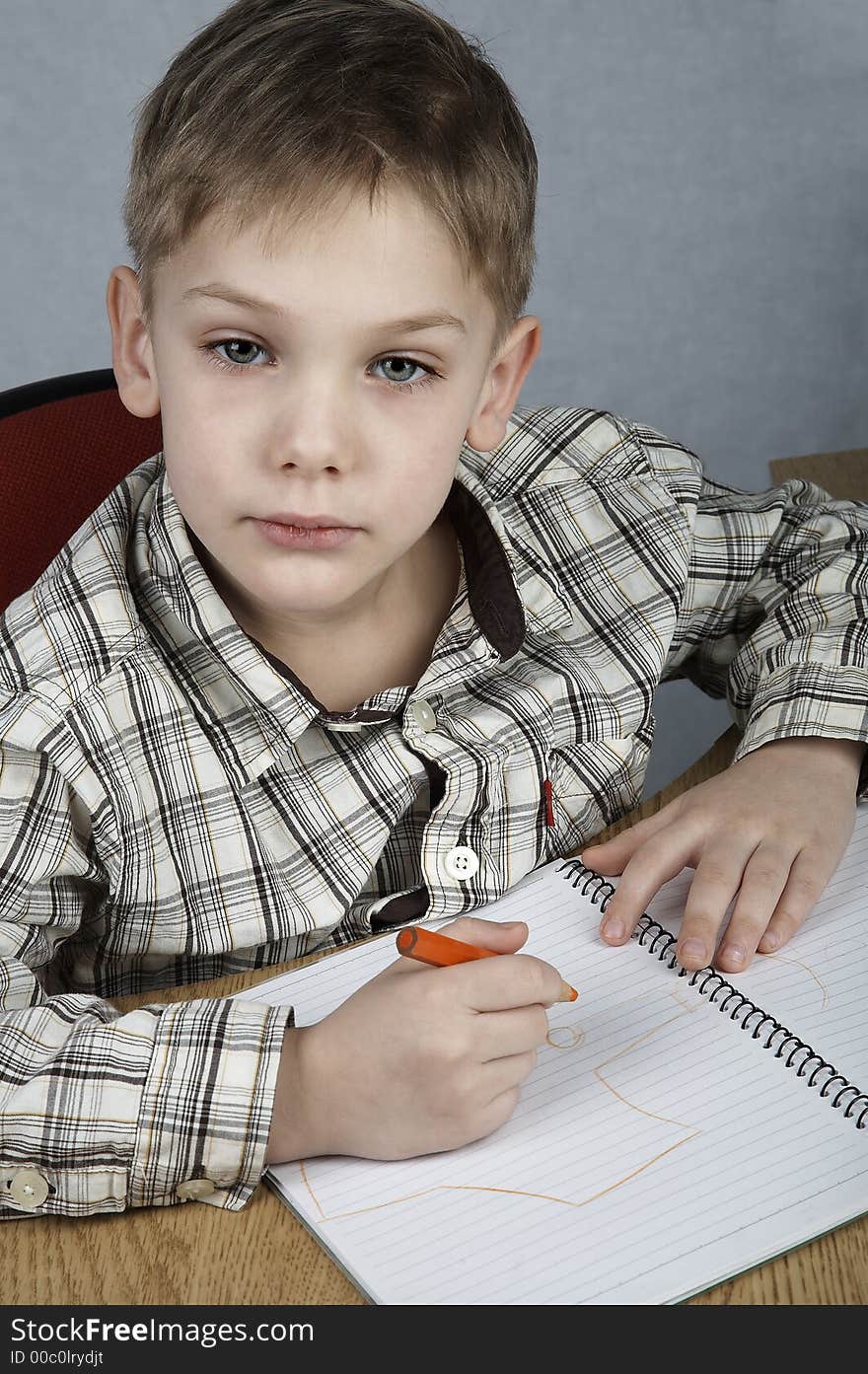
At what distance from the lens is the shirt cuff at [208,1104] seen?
62 cm

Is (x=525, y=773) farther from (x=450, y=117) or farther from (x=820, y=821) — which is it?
(x=450, y=117)

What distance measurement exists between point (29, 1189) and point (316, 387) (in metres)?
0.42

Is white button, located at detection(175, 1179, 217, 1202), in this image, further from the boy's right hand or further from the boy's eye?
the boy's eye

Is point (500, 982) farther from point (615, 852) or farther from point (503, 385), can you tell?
point (503, 385)

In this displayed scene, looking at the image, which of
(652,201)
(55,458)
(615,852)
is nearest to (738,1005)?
(615,852)

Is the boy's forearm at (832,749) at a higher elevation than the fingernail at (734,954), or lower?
higher

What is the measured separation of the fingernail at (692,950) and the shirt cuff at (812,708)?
0.22m

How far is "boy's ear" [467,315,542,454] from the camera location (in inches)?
35.7

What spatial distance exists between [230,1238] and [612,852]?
1.07ft

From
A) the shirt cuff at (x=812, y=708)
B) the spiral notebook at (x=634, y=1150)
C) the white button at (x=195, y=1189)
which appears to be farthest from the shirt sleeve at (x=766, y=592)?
the white button at (x=195, y=1189)

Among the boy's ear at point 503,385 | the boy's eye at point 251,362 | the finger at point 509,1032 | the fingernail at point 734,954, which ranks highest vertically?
the boy's eye at point 251,362

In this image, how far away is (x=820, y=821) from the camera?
829 mm

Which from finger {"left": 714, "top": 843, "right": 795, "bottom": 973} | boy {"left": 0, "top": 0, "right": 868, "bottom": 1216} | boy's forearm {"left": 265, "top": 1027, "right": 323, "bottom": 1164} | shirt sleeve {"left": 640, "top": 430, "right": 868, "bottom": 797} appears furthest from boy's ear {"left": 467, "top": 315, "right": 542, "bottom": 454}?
boy's forearm {"left": 265, "top": 1027, "right": 323, "bottom": 1164}

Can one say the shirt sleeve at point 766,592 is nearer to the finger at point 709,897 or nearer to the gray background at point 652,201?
the finger at point 709,897
